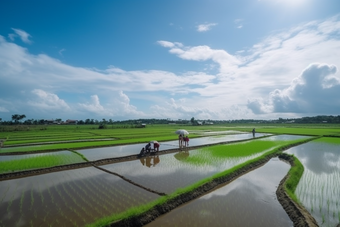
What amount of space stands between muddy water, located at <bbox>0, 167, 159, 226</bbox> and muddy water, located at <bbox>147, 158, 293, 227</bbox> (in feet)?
4.10

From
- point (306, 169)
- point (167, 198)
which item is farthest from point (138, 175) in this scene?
point (306, 169)

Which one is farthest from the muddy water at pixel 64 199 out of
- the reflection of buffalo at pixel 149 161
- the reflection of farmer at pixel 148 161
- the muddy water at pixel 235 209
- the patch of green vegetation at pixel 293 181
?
the patch of green vegetation at pixel 293 181

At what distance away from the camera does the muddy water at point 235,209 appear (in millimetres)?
5031

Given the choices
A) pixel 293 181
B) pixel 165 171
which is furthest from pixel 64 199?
pixel 293 181

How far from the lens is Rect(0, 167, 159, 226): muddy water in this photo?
5.02 metres

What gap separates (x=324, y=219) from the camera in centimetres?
507

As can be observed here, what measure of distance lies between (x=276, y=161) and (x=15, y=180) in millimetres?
13844

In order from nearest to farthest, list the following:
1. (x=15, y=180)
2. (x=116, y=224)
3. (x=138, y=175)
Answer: (x=116, y=224) → (x=15, y=180) → (x=138, y=175)

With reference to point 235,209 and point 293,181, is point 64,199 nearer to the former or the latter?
point 235,209

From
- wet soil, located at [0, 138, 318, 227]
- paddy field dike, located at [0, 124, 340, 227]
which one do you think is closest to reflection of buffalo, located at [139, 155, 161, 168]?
paddy field dike, located at [0, 124, 340, 227]

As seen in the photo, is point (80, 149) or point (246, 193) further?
point (80, 149)

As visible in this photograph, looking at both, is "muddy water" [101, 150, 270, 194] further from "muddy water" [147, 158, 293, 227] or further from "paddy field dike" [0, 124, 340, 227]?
"muddy water" [147, 158, 293, 227]

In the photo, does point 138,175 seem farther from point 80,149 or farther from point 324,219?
point 80,149

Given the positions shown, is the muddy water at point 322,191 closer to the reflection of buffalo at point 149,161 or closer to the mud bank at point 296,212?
the mud bank at point 296,212
